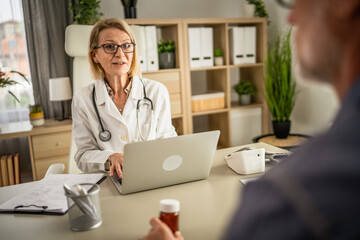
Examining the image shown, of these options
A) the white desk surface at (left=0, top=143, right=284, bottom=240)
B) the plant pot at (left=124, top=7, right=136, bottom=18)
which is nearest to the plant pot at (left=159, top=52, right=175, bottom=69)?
the plant pot at (left=124, top=7, right=136, bottom=18)

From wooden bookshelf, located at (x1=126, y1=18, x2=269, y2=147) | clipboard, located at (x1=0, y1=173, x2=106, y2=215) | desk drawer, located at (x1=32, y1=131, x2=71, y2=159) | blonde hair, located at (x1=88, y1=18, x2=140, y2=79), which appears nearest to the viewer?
clipboard, located at (x1=0, y1=173, x2=106, y2=215)

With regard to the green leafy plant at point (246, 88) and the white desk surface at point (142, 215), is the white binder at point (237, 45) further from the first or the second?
the white desk surface at point (142, 215)

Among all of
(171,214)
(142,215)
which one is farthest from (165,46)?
(171,214)

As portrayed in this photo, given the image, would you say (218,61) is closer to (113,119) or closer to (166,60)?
(166,60)

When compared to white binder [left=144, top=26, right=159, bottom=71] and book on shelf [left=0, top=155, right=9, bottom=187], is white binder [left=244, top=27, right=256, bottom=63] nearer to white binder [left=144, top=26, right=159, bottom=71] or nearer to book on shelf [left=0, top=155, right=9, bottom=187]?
white binder [left=144, top=26, right=159, bottom=71]

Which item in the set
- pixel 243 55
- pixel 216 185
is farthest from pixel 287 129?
pixel 216 185

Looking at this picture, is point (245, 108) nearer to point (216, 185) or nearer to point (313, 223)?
point (216, 185)

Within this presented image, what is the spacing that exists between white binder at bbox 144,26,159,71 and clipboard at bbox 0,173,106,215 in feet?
5.73

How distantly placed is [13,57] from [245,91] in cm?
222

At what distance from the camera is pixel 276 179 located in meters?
0.39

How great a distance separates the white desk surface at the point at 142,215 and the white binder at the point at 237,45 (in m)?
2.17

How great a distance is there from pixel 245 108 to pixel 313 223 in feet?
10.1

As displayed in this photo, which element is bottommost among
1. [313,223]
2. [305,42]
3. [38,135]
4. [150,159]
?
[38,135]

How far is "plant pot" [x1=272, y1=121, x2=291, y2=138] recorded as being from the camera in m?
3.08
